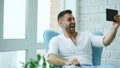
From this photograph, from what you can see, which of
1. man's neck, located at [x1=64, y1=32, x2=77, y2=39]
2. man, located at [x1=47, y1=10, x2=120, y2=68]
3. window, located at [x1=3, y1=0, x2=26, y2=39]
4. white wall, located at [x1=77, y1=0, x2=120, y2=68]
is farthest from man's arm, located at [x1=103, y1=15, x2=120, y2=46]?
window, located at [x1=3, y1=0, x2=26, y2=39]

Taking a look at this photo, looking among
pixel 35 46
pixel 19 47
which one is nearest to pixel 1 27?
pixel 19 47

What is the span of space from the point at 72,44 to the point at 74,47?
0.10 feet

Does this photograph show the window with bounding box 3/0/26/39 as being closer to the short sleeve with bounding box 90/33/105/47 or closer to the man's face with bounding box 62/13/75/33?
the man's face with bounding box 62/13/75/33

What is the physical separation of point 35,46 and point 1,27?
18.8 inches

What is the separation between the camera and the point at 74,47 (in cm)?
176

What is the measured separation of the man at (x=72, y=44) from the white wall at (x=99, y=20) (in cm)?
59

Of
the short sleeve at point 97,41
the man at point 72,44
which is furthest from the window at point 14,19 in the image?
the short sleeve at point 97,41

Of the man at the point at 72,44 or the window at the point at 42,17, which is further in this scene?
the window at the point at 42,17

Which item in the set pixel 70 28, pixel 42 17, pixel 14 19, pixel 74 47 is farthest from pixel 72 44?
pixel 42 17

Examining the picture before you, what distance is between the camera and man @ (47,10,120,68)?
168 centimetres

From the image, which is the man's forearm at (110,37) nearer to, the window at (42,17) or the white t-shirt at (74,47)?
the white t-shirt at (74,47)

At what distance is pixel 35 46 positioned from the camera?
213cm

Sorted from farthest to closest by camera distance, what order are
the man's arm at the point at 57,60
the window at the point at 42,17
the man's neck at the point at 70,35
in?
the window at the point at 42,17 → the man's neck at the point at 70,35 → the man's arm at the point at 57,60

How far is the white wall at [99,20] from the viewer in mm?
2342
